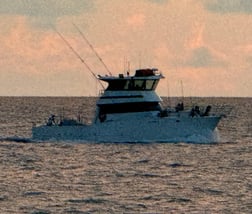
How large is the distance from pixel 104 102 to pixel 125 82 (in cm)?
207

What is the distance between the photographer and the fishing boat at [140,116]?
62344 millimetres

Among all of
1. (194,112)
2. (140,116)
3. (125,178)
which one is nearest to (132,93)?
(140,116)

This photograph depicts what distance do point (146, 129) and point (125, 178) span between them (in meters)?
18.2

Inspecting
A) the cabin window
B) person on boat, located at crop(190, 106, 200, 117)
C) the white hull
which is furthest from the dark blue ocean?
the cabin window

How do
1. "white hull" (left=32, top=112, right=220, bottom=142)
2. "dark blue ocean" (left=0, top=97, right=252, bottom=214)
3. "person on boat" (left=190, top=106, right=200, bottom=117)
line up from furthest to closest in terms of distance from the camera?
A: 1. "person on boat" (left=190, top=106, right=200, bottom=117)
2. "white hull" (left=32, top=112, right=220, bottom=142)
3. "dark blue ocean" (left=0, top=97, right=252, bottom=214)

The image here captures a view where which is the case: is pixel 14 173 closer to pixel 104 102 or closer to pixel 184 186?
pixel 184 186

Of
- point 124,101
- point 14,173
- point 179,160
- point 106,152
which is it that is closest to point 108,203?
point 14,173

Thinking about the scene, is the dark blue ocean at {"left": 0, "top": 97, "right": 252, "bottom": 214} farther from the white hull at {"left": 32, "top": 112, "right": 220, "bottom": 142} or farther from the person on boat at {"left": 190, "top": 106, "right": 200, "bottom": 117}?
the person on boat at {"left": 190, "top": 106, "right": 200, "bottom": 117}

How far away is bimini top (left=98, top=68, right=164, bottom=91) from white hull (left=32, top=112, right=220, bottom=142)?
180 cm

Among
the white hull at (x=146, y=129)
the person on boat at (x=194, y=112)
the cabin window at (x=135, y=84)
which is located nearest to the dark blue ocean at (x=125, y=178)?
the white hull at (x=146, y=129)

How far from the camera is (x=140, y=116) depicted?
62469 millimetres

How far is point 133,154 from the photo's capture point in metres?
57.4

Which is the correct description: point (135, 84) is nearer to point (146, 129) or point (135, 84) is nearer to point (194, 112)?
point (146, 129)

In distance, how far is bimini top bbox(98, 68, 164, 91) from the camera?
206 ft
